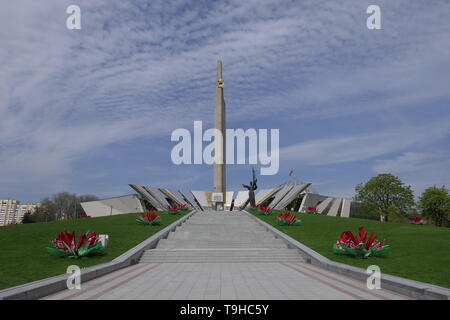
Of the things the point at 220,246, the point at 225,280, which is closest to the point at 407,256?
the point at 225,280

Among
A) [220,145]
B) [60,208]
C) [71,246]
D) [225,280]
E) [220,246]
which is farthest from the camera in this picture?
[60,208]

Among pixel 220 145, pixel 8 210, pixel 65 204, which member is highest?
pixel 220 145

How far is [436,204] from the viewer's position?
3591 cm

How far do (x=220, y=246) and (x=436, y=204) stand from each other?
31.5 meters

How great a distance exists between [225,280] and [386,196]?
36744 mm

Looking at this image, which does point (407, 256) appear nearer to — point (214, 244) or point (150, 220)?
point (214, 244)

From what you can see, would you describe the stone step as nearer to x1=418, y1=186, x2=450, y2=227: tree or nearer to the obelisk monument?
x1=418, y1=186, x2=450, y2=227: tree

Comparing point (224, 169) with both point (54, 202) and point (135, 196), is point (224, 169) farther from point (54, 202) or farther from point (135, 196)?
point (54, 202)

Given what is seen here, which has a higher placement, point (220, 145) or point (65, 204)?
point (220, 145)

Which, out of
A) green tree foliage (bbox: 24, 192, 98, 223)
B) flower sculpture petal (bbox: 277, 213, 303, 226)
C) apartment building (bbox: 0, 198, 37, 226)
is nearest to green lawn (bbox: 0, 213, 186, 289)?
flower sculpture petal (bbox: 277, 213, 303, 226)

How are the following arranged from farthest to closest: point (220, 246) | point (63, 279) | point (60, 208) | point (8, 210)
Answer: point (8, 210), point (60, 208), point (220, 246), point (63, 279)

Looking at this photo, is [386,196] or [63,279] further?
[386,196]

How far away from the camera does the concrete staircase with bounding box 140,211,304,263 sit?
37.9 feet
